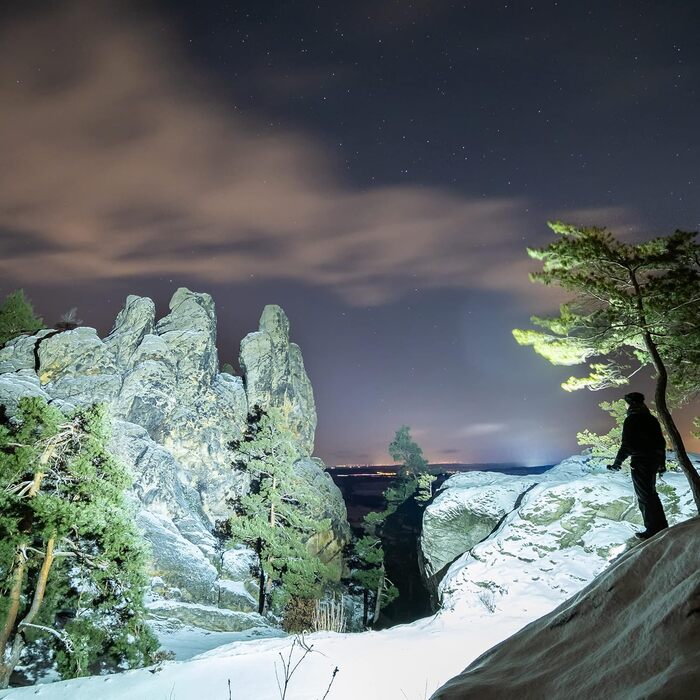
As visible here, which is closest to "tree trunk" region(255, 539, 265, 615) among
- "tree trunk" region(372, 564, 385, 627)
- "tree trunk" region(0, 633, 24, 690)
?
"tree trunk" region(372, 564, 385, 627)

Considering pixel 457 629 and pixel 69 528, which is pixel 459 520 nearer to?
pixel 457 629

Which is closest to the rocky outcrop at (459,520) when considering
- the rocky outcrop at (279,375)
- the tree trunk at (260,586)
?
the tree trunk at (260,586)

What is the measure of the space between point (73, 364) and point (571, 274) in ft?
116

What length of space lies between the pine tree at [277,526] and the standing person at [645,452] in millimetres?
25283

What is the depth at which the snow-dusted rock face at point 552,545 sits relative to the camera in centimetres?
1225

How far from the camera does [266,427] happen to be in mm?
36594

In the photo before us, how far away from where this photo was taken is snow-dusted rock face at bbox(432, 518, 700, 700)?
196 centimetres

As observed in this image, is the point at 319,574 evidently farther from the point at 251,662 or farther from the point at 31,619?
the point at 251,662

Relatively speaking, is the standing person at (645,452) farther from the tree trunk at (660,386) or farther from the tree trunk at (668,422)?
the tree trunk at (660,386)

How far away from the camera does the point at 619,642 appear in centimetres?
236

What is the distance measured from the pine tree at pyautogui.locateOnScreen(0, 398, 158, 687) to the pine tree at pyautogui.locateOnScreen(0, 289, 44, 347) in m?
35.6

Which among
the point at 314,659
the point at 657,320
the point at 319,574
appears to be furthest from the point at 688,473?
the point at 319,574

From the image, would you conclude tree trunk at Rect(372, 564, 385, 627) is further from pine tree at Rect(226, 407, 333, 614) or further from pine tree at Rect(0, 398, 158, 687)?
pine tree at Rect(0, 398, 158, 687)

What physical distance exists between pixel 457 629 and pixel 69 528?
10.7m
